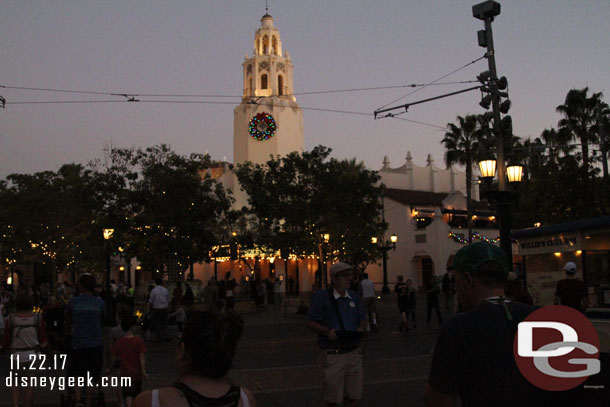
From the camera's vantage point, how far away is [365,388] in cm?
1024

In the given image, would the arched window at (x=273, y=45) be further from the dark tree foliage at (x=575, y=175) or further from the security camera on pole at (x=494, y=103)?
the security camera on pole at (x=494, y=103)

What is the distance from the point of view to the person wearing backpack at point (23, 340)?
27.6ft

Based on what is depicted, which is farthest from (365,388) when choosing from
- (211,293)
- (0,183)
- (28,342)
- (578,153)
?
(0,183)

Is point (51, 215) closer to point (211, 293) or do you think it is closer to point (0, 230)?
point (0, 230)

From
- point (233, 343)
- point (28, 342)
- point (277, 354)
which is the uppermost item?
point (233, 343)

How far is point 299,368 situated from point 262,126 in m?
53.6

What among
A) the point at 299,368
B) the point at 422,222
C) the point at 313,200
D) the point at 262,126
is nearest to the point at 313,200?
the point at 313,200

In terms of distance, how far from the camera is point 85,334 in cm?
841

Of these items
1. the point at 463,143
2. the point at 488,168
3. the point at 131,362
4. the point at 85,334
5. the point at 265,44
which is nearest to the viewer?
the point at 131,362

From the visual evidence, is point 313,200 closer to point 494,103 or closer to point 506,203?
point 494,103

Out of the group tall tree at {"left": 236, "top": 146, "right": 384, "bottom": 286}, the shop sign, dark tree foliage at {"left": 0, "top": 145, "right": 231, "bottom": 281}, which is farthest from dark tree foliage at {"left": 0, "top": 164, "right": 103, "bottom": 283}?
the shop sign

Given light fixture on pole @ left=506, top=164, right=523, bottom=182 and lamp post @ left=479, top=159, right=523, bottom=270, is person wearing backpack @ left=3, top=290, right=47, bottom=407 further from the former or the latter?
light fixture on pole @ left=506, top=164, right=523, bottom=182

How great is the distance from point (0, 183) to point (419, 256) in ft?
101

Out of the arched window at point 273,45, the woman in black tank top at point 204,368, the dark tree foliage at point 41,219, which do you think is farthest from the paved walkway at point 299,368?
the arched window at point 273,45
